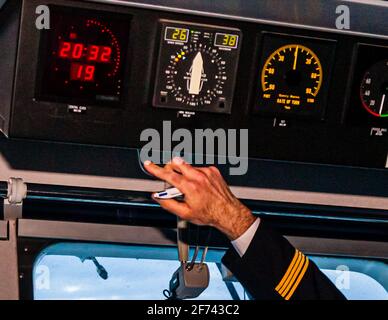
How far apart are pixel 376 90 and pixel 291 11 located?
39 centimetres

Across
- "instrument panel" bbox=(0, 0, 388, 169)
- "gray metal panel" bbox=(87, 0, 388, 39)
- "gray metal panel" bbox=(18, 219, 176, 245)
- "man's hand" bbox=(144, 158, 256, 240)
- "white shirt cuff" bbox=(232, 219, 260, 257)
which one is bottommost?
"gray metal panel" bbox=(18, 219, 176, 245)

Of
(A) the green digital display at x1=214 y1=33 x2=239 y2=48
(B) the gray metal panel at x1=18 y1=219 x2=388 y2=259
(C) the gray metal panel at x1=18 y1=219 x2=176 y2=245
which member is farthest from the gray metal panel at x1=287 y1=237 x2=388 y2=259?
(A) the green digital display at x1=214 y1=33 x2=239 y2=48

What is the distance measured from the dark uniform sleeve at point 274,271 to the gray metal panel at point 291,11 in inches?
23.4

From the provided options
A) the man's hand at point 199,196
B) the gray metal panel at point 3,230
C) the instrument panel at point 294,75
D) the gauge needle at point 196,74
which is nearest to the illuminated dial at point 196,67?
the gauge needle at point 196,74

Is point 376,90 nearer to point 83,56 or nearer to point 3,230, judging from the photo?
Result: point 83,56

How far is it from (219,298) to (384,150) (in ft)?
2.38

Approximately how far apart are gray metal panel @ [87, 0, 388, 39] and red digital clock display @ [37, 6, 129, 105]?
3.2 inches

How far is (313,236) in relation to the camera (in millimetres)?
2916

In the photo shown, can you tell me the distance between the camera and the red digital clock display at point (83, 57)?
2.53 m

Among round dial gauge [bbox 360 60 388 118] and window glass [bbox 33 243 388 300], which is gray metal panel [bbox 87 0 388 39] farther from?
window glass [bbox 33 243 388 300]

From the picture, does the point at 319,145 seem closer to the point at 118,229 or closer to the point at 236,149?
the point at 236,149

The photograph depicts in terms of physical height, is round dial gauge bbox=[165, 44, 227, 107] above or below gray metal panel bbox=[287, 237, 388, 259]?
above

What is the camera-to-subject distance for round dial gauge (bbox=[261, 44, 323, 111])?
8.89ft

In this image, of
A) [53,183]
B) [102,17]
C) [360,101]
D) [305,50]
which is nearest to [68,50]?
[102,17]
